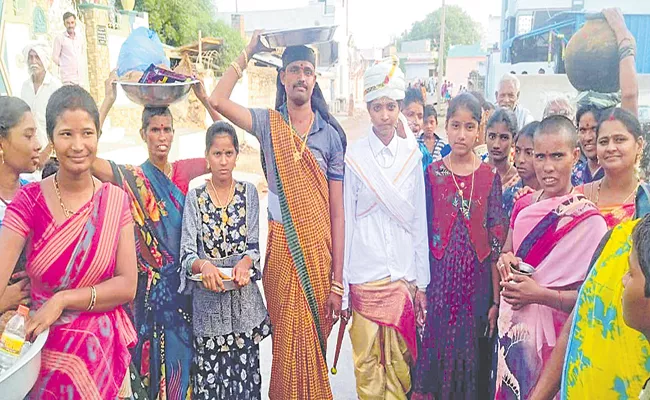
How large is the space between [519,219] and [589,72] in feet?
5.71

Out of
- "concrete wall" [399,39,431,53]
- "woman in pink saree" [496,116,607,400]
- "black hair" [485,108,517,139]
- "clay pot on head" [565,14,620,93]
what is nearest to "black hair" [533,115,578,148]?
"woman in pink saree" [496,116,607,400]

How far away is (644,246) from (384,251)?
70.3 inches

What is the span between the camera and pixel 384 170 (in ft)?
9.90

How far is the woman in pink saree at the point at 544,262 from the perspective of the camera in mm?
2215

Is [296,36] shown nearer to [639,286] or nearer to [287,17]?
[639,286]

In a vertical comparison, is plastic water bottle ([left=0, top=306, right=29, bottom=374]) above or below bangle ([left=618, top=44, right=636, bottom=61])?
below

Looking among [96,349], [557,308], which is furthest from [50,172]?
[557,308]

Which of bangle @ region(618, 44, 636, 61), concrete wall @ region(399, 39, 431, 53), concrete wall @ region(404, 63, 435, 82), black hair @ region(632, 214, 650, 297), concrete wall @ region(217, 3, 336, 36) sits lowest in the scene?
black hair @ region(632, 214, 650, 297)

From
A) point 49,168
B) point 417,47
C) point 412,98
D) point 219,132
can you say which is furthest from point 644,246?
point 417,47

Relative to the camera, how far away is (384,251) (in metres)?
2.99

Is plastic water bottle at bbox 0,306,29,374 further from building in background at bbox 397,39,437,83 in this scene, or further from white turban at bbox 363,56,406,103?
building in background at bbox 397,39,437,83

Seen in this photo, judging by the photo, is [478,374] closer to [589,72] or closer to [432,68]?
[589,72]

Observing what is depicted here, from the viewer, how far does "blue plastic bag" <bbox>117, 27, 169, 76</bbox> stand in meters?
2.94

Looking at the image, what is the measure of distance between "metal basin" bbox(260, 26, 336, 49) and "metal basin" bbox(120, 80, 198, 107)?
1.59 feet
